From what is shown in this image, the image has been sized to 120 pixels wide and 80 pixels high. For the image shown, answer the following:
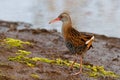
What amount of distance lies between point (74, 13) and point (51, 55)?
8.10m

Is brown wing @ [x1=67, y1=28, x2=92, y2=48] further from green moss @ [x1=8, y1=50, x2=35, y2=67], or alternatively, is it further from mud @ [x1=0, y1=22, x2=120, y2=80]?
green moss @ [x1=8, y1=50, x2=35, y2=67]

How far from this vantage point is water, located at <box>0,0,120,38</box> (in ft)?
57.4

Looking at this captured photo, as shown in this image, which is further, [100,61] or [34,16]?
[34,16]

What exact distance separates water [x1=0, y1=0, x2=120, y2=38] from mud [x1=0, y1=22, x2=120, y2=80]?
1940mm

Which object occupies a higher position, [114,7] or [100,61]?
[114,7]

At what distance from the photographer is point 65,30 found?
9812mm

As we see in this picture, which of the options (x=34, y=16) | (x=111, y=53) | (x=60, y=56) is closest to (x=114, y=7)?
(x=34, y=16)

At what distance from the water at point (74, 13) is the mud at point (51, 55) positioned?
6.37 ft

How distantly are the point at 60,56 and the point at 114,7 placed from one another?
370 inches

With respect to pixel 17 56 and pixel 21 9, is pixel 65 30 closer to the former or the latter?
pixel 17 56

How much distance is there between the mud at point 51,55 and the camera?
910 cm

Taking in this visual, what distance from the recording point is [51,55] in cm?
1141

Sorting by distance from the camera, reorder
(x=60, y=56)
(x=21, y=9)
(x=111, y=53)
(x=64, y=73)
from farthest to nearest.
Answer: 1. (x=21, y=9)
2. (x=111, y=53)
3. (x=60, y=56)
4. (x=64, y=73)

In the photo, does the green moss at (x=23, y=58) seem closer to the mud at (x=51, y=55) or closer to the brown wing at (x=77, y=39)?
the mud at (x=51, y=55)
